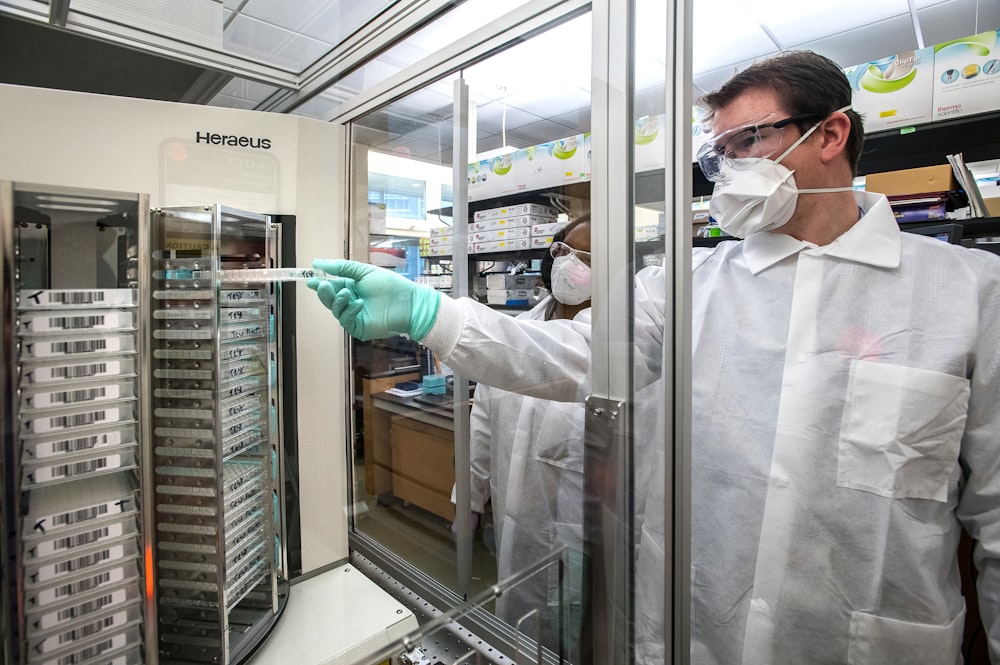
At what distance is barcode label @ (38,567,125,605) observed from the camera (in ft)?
1.69

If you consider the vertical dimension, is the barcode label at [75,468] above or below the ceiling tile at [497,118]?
below

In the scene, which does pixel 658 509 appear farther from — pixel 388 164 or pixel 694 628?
pixel 388 164

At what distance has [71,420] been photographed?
0.51m

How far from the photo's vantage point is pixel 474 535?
4.37 feet

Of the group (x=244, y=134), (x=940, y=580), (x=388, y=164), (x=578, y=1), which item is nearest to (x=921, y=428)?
(x=940, y=580)

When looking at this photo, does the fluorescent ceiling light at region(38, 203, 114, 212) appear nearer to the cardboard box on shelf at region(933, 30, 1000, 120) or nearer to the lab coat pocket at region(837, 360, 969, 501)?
the lab coat pocket at region(837, 360, 969, 501)

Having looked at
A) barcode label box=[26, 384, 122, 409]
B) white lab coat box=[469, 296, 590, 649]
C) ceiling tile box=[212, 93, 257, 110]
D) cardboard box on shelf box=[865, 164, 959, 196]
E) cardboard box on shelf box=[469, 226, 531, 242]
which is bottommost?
white lab coat box=[469, 296, 590, 649]

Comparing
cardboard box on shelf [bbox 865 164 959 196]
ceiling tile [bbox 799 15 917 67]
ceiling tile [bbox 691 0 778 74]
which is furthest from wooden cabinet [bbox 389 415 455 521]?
ceiling tile [bbox 799 15 917 67]

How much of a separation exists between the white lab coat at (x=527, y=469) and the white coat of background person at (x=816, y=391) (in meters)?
0.36

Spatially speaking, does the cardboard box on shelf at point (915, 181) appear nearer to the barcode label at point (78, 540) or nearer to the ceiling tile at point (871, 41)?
the ceiling tile at point (871, 41)

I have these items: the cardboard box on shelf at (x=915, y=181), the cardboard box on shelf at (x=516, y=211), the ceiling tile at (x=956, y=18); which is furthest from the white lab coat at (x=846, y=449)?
the ceiling tile at (x=956, y=18)

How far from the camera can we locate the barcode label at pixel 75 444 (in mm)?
491

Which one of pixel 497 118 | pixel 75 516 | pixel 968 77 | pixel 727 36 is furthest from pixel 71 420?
pixel 727 36

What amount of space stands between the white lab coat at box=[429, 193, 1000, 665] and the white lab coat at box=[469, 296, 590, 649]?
37cm
